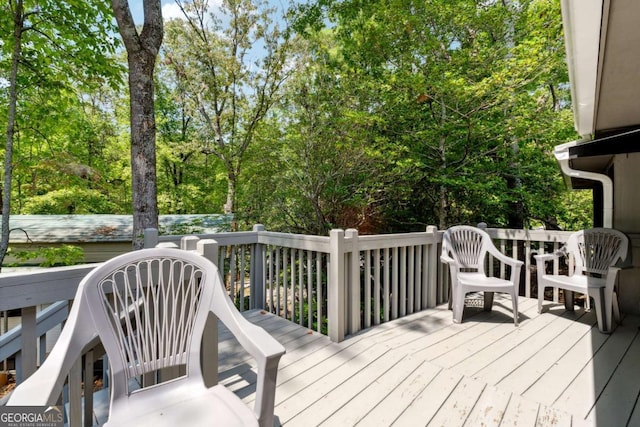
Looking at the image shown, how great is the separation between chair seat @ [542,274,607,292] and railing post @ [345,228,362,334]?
217 centimetres

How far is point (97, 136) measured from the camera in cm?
1148

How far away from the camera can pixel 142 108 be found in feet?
12.3

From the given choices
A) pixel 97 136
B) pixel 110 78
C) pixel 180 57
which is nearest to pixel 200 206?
pixel 97 136

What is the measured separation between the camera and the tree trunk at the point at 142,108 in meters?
3.71

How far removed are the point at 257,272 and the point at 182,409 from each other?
258 centimetres

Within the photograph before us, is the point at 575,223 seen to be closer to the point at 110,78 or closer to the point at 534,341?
the point at 534,341

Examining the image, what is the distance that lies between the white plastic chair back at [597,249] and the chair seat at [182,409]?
3.86 meters

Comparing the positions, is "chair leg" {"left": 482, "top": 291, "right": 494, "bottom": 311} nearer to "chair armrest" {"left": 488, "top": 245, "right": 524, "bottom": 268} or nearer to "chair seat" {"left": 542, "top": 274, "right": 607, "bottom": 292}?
"chair armrest" {"left": 488, "top": 245, "right": 524, "bottom": 268}

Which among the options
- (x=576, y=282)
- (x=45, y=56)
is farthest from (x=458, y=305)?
(x=45, y=56)

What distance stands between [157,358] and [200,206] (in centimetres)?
1205

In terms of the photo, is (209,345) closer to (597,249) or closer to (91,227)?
(597,249)

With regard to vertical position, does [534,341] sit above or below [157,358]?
below

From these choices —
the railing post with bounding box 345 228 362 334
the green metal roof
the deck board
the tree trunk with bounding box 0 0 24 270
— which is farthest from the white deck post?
the green metal roof

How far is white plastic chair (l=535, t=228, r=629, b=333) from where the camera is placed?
9.91 ft
